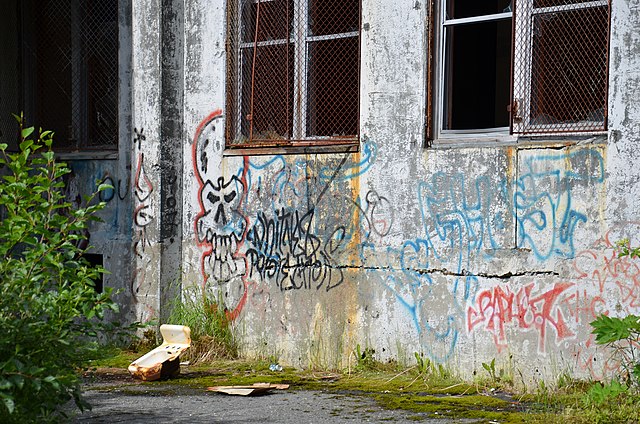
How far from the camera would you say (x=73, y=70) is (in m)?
10.4

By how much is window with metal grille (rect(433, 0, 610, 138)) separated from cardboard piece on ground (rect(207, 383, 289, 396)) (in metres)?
2.35

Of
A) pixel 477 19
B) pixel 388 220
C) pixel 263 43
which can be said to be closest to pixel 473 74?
pixel 477 19

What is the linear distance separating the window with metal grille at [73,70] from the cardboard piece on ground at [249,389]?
3.75 meters

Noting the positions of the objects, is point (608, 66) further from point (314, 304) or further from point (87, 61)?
point (87, 61)

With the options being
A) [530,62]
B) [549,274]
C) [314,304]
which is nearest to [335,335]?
[314,304]

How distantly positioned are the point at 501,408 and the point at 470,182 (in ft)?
5.70

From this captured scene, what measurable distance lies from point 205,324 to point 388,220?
2163 millimetres

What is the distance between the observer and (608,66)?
6.50 m

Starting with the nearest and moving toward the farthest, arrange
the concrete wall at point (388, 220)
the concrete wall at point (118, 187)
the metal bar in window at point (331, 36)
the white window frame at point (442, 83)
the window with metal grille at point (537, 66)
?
the concrete wall at point (388, 220), the window with metal grille at point (537, 66), the white window frame at point (442, 83), the metal bar in window at point (331, 36), the concrete wall at point (118, 187)

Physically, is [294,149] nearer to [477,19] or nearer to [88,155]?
[477,19]

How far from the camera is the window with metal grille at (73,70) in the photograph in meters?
10.1

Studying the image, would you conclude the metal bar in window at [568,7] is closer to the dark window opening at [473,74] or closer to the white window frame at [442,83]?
the dark window opening at [473,74]

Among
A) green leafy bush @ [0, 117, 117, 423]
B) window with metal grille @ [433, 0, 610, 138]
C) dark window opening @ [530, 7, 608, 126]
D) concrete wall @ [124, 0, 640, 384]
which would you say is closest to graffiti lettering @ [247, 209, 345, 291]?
concrete wall @ [124, 0, 640, 384]

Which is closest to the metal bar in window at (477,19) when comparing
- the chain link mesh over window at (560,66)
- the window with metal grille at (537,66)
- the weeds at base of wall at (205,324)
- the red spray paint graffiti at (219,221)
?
the window with metal grille at (537,66)
